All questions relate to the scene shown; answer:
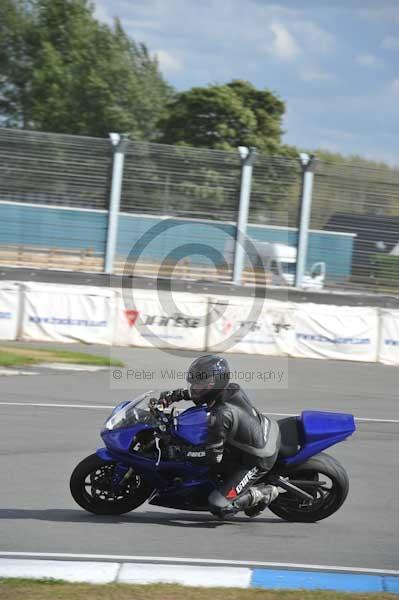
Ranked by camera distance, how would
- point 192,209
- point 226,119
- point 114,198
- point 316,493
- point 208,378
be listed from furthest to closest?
point 226,119
point 192,209
point 114,198
point 316,493
point 208,378

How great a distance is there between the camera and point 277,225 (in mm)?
23125

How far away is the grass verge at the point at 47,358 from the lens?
17.2 metres

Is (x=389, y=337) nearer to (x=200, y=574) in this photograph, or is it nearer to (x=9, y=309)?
(x=9, y=309)

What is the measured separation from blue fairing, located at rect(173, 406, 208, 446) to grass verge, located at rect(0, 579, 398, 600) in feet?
5.49

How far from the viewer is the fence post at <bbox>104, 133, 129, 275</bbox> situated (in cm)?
2250

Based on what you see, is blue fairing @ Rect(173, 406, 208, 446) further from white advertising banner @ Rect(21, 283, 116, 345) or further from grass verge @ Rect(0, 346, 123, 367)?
white advertising banner @ Rect(21, 283, 116, 345)

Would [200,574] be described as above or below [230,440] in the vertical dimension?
below

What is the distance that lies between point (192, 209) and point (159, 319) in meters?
4.44

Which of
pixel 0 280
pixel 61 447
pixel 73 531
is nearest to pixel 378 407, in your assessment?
pixel 61 447

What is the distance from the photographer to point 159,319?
777 inches

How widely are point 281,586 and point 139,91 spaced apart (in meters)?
55.0

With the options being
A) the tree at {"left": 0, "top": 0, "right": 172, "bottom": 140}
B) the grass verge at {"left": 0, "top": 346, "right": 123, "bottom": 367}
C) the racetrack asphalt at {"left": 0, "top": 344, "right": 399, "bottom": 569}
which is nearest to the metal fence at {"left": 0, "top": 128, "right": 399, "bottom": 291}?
the grass verge at {"left": 0, "top": 346, "right": 123, "bottom": 367}

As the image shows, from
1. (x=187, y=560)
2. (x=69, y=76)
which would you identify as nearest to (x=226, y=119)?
(x=69, y=76)

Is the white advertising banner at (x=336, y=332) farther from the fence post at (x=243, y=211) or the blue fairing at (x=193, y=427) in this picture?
the blue fairing at (x=193, y=427)
